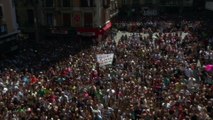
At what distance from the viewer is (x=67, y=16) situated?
44938mm

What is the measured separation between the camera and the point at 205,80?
24031 mm

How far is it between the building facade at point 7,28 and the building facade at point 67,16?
492cm

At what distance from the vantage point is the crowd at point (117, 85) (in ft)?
61.1

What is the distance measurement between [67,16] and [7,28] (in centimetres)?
976

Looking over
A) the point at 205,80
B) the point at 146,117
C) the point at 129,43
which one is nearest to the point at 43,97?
the point at 146,117

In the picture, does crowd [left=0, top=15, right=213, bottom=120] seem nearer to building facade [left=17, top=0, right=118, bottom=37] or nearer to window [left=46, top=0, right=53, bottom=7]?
building facade [left=17, top=0, right=118, bottom=37]

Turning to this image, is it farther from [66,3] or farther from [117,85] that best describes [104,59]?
[66,3]

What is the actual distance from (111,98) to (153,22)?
106ft

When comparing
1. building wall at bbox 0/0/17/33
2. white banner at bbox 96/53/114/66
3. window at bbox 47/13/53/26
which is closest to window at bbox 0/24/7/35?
building wall at bbox 0/0/17/33

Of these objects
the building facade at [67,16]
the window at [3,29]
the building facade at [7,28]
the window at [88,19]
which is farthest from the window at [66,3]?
the window at [3,29]

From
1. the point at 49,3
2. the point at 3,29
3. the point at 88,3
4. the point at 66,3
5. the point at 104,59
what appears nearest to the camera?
the point at 104,59

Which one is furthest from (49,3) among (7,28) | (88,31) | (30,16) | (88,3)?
(7,28)

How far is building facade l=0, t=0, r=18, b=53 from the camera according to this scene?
35.8m

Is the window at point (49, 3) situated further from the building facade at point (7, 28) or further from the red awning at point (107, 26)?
the building facade at point (7, 28)
